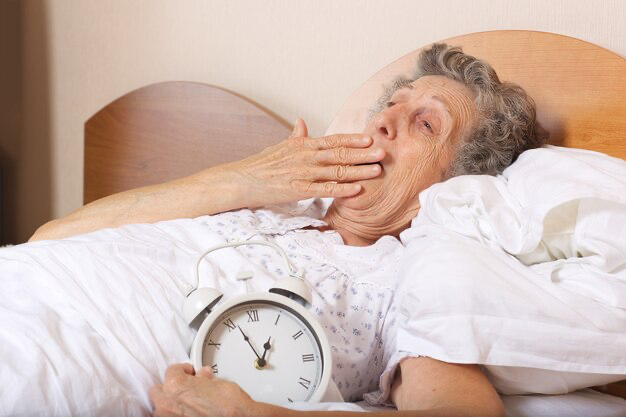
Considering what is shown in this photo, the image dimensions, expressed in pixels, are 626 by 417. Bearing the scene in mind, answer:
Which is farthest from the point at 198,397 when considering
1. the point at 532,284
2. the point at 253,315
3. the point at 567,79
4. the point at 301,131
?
the point at 567,79

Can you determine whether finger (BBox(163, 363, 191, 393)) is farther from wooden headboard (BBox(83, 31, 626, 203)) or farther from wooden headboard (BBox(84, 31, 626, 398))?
wooden headboard (BBox(83, 31, 626, 203))

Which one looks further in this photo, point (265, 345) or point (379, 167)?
point (379, 167)

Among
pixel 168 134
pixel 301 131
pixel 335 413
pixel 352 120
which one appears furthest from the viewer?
pixel 168 134

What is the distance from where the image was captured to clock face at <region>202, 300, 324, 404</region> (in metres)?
1.03

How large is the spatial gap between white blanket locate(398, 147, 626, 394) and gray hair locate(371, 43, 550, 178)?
244 millimetres

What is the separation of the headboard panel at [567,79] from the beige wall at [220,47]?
92 mm

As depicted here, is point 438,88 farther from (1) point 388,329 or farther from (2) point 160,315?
(2) point 160,315

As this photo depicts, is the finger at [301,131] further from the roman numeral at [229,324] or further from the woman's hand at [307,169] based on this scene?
the roman numeral at [229,324]

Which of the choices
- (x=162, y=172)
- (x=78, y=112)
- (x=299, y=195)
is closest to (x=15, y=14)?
(x=78, y=112)

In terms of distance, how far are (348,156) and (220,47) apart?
0.97 metres

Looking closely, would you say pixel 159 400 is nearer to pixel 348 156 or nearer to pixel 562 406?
pixel 562 406

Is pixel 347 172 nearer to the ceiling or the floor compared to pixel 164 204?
nearer to the ceiling

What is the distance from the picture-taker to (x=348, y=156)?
1479 millimetres

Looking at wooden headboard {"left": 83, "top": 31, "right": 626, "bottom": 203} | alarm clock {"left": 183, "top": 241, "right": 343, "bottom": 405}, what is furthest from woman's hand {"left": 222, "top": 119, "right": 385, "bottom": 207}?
alarm clock {"left": 183, "top": 241, "right": 343, "bottom": 405}
